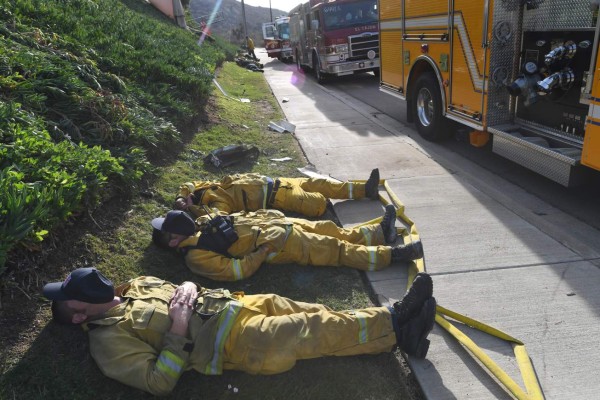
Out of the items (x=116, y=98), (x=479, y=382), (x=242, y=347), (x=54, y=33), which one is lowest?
(x=479, y=382)

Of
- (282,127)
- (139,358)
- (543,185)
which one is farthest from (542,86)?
(282,127)

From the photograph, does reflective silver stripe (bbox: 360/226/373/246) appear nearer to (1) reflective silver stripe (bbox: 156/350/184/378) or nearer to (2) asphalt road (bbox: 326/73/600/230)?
(1) reflective silver stripe (bbox: 156/350/184/378)

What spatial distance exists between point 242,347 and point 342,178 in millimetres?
3575

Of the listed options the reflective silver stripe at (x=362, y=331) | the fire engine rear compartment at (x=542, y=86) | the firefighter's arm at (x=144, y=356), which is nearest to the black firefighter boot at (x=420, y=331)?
the reflective silver stripe at (x=362, y=331)

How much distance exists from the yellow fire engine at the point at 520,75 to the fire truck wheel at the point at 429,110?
0.05ft

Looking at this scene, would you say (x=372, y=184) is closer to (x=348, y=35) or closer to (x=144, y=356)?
(x=144, y=356)

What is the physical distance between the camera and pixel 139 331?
2672 millimetres

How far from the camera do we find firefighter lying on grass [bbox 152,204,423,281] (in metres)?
3.60

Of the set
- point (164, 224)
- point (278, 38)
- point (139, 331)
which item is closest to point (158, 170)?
point (164, 224)

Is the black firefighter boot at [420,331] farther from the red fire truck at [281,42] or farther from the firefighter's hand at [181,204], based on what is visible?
the red fire truck at [281,42]

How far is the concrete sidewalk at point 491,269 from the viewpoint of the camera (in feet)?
8.96

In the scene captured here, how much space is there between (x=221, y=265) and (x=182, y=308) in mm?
837

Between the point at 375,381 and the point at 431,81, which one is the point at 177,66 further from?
the point at 375,381

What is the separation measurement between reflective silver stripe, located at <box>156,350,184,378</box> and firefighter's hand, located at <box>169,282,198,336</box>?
0.14 metres
